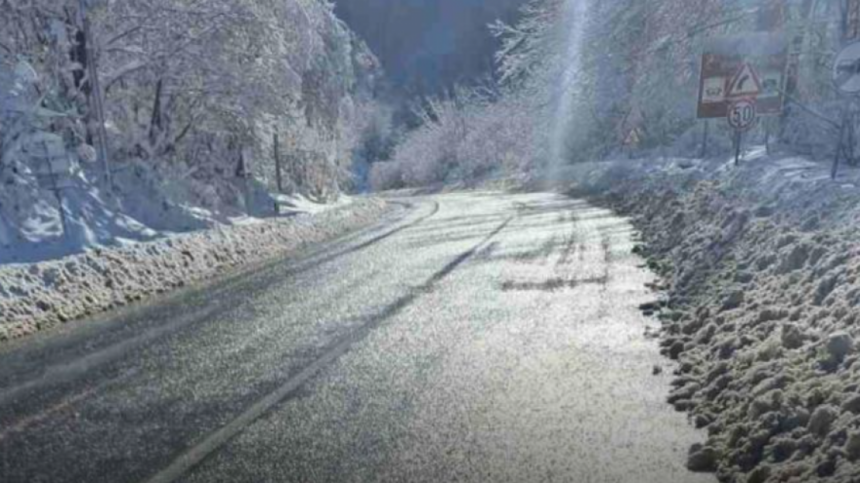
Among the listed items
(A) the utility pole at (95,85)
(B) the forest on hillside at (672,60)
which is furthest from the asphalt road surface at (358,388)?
(B) the forest on hillside at (672,60)

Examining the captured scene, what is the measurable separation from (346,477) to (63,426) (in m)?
2.33

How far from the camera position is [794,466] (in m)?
3.50

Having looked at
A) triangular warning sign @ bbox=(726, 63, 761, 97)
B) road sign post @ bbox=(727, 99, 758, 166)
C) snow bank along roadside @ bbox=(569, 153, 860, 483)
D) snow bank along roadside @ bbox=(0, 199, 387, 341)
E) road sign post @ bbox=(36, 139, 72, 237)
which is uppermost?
triangular warning sign @ bbox=(726, 63, 761, 97)

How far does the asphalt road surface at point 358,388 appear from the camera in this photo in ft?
13.4

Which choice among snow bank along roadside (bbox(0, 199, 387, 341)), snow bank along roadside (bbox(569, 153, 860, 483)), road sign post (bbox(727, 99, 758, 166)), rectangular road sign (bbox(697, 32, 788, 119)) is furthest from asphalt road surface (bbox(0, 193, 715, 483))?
rectangular road sign (bbox(697, 32, 788, 119))

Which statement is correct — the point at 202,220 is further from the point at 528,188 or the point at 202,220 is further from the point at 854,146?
the point at 528,188

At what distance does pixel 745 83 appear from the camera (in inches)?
516

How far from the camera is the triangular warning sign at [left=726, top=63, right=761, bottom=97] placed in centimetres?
1294

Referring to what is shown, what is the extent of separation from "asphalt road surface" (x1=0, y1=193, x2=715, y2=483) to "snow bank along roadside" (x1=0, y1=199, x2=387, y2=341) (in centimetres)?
54

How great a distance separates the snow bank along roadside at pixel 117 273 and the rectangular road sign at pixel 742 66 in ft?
34.0

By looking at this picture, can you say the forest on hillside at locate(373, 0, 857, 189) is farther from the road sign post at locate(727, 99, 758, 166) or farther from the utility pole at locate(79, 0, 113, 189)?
the utility pole at locate(79, 0, 113, 189)

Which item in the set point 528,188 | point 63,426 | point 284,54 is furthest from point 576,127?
point 63,426

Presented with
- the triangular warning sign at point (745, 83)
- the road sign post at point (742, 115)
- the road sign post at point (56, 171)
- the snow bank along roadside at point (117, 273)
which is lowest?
the snow bank along roadside at point (117, 273)

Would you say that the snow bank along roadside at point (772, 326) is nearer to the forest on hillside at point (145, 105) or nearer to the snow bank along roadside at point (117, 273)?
the snow bank along roadside at point (117, 273)
